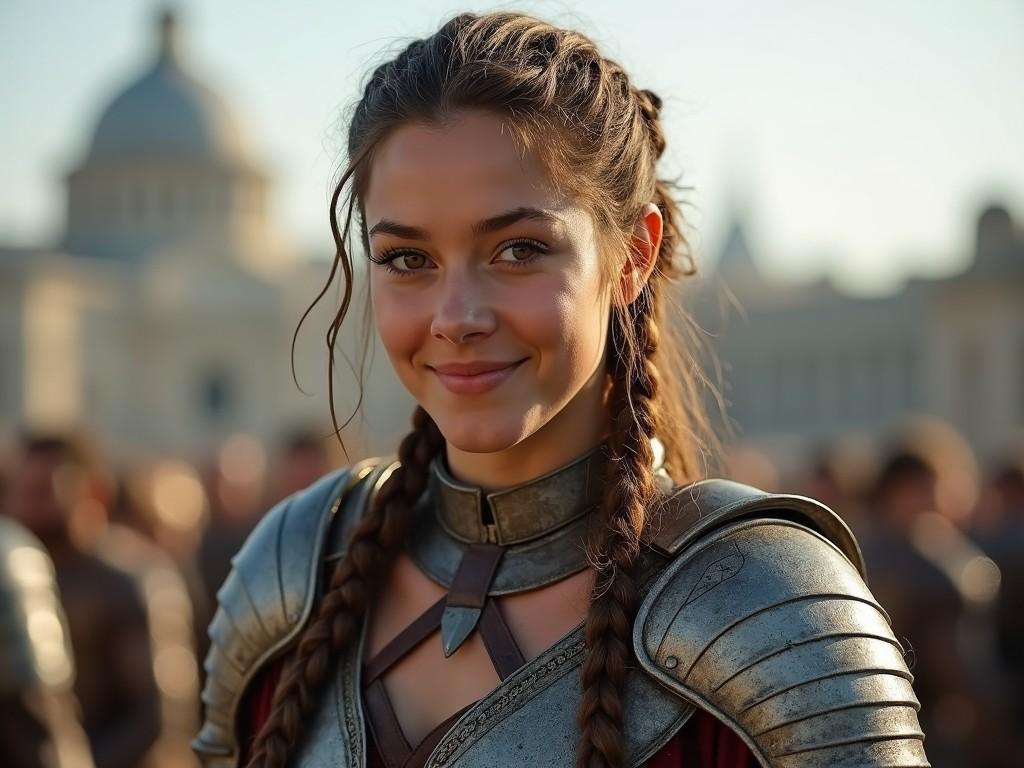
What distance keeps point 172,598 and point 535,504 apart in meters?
3.66

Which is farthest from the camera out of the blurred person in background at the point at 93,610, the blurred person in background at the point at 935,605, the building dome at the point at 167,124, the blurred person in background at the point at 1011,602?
the building dome at the point at 167,124

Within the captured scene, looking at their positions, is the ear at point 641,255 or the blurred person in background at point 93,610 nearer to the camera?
the ear at point 641,255

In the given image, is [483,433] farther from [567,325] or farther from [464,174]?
[464,174]

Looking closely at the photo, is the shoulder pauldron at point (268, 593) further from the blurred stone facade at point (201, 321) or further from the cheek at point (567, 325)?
the blurred stone facade at point (201, 321)

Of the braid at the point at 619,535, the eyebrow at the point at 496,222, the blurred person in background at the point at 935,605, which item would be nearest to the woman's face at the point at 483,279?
the eyebrow at the point at 496,222

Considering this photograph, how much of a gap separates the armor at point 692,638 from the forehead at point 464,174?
385 mm

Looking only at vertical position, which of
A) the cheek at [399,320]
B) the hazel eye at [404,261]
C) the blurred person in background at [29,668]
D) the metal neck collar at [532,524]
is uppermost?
the hazel eye at [404,261]

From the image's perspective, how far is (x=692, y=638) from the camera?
192 centimetres

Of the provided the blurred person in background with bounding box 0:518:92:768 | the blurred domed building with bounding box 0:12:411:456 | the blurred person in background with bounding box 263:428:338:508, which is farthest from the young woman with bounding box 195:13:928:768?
the blurred domed building with bounding box 0:12:411:456

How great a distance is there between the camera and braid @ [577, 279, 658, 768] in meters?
1.91

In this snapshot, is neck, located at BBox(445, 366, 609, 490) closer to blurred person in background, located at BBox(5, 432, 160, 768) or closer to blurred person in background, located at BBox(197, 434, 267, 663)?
blurred person in background, located at BBox(5, 432, 160, 768)

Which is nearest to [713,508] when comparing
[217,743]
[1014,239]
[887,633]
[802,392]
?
[887,633]

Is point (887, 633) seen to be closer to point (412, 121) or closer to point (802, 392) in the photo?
point (412, 121)

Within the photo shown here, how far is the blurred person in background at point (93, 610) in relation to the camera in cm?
502
